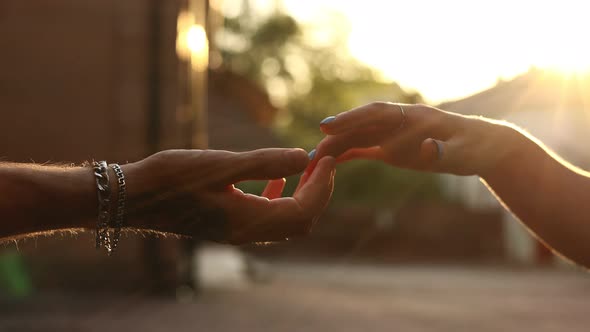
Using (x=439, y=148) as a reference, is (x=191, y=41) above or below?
above

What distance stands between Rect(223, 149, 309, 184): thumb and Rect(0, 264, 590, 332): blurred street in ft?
20.9

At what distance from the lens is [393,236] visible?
2231 centimetres

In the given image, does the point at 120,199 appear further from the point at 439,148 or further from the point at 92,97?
the point at 92,97

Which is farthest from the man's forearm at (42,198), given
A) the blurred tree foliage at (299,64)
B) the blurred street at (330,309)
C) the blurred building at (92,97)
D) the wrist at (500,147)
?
the blurred tree foliage at (299,64)

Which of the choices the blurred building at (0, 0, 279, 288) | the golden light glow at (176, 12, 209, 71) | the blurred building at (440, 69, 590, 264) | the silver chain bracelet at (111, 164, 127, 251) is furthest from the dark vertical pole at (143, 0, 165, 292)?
the blurred building at (440, 69, 590, 264)

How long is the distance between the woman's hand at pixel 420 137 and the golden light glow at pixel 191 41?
9226 mm

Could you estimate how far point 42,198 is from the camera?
79.9 inches

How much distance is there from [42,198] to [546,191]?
1.46m

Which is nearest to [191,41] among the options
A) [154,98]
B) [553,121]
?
[154,98]

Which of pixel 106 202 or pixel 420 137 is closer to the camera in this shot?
pixel 106 202

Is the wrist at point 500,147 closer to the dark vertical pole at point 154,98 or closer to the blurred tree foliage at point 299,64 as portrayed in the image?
the dark vertical pole at point 154,98

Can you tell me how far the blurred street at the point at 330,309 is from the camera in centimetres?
866

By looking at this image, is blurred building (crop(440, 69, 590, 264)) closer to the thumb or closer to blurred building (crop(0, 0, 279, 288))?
blurred building (crop(0, 0, 279, 288))

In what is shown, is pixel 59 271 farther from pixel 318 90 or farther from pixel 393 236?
pixel 318 90
